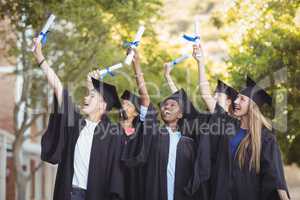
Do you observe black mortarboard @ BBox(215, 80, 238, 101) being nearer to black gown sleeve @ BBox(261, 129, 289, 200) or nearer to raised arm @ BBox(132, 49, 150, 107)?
black gown sleeve @ BBox(261, 129, 289, 200)

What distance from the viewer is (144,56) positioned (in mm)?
20250

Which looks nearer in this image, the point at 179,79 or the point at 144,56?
the point at 144,56

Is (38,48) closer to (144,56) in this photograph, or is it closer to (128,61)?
(128,61)

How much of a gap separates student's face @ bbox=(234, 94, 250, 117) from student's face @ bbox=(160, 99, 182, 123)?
2.24ft

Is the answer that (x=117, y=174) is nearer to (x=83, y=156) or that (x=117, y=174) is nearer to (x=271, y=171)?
(x=83, y=156)

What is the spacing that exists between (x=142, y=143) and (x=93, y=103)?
0.74 metres

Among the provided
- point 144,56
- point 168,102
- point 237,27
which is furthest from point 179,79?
point 168,102

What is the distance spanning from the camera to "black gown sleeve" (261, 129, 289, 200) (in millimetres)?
8016

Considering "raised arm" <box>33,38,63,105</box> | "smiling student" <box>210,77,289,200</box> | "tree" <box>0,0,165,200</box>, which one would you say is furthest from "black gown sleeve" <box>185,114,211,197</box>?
"tree" <box>0,0,165,200</box>

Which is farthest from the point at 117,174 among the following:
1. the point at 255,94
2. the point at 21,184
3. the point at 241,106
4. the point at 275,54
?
the point at 21,184

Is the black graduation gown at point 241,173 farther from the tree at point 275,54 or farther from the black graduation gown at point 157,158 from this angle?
the tree at point 275,54

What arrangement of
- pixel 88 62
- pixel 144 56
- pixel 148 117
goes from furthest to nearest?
1. pixel 144 56
2. pixel 88 62
3. pixel 148 117

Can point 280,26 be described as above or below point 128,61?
above

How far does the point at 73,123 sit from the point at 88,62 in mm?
10070
